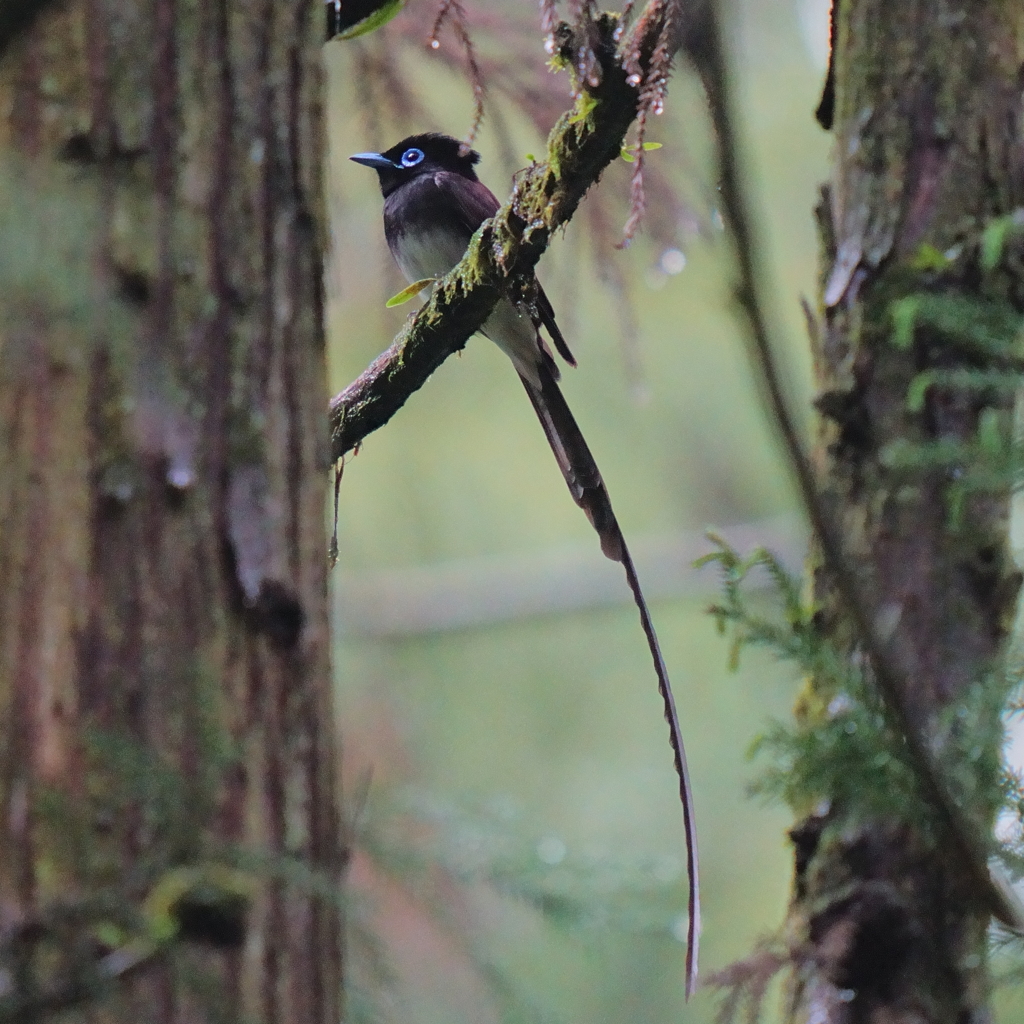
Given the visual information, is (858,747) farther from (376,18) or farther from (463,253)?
(463,253)

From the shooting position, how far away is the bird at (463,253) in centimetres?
328

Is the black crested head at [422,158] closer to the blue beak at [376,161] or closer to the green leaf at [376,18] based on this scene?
the blue beak at [376,161]

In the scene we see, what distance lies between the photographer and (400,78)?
12.4 ft

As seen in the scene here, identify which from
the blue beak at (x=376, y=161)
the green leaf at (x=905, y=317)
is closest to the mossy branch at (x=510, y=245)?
the green leaf at (x=905, y=317)

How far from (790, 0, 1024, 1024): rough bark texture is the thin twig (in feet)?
1.92

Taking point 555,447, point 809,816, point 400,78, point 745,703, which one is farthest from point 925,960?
point 745,703

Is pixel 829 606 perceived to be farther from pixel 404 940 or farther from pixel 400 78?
pixel 404 940

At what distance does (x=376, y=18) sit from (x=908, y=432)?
59.1 inches

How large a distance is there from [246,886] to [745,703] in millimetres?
7578

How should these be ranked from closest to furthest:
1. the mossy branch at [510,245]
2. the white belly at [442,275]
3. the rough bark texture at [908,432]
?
the mossy branch at [510,245]
the rough bark texture at [908,432]
the white belly at [442,275]

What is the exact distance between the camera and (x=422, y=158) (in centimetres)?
441

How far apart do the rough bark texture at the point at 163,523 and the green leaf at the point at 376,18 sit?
46.7 inches

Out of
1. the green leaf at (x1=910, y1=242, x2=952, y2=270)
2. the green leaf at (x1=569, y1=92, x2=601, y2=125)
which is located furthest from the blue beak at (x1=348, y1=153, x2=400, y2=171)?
the green leaf at (x1=569, y1=92, x2=601, y2=125)

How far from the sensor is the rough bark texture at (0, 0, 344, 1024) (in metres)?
1.26
